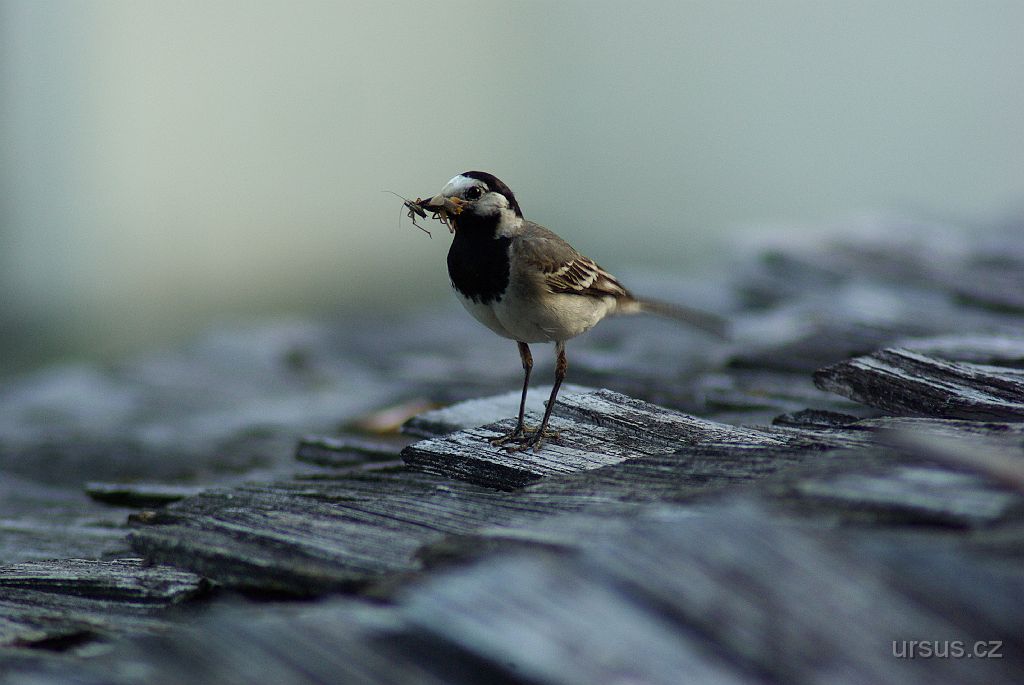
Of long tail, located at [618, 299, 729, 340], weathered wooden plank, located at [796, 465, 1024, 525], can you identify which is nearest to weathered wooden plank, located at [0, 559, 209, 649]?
weathered wooden plank, located at [796, 465, 1024, 525]

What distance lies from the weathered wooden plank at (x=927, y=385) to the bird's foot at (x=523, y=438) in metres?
0.92

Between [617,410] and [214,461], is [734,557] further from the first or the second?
[214,461]

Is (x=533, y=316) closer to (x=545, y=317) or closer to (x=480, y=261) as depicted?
(x=545, y=317)

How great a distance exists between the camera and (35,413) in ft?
20.1

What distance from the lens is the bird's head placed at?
3.92 meters

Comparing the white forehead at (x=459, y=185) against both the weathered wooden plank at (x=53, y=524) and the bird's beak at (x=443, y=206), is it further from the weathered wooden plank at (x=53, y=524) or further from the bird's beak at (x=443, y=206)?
the weathered wooden plank at (x=53, y=524)

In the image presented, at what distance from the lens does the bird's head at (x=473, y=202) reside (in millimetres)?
3924

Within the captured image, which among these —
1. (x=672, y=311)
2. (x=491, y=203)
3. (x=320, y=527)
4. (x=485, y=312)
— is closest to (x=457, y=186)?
(x=491, y=203)

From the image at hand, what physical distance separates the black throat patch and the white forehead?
4.6 inches

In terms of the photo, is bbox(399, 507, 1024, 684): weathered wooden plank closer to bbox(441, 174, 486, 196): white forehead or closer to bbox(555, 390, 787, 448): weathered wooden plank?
bbox(555, 390, 787, 448): weathered wooden plank

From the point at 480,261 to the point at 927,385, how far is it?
5.39ft

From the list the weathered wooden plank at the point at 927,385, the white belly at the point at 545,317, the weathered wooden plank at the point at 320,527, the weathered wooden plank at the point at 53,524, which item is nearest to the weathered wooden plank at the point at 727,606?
the weathered wooden plank at the point at 320,527

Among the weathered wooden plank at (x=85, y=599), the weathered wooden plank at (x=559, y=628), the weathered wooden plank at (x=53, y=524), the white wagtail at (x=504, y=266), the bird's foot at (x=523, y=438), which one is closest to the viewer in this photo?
the weathered wooden plank at (x=559, y=628)

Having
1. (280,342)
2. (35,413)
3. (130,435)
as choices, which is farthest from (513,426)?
(280,342)
